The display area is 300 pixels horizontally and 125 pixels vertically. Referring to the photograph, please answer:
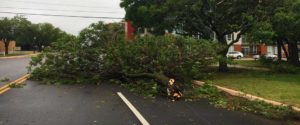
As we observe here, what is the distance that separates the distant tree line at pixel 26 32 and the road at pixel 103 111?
57294mm

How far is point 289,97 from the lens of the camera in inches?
538

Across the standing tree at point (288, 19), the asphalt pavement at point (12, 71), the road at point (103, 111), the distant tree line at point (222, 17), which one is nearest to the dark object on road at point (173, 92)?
the road at point (103, 111)

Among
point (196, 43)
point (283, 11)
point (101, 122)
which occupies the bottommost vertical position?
point (101, 122)

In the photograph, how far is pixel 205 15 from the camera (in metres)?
26.4

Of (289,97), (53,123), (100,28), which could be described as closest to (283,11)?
(100,28)

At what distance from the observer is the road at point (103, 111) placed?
31.6ft

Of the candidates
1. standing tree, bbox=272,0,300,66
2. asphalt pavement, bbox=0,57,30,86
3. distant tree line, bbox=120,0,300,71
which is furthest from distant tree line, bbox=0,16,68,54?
standing tree, bbox=272,0,300,66

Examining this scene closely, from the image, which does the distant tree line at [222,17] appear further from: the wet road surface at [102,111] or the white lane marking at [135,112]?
the wet road surface at [102,111]

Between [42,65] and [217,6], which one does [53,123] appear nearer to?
[42,65]

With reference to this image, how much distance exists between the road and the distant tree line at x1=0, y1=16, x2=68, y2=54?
5729 cm

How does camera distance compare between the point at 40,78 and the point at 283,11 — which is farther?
the point at 283,11

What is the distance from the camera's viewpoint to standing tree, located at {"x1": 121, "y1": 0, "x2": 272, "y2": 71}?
2534 cm

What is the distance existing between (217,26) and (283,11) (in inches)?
177

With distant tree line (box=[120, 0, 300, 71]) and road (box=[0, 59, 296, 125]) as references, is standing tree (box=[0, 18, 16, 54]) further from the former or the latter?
road (box=[0, 59, 296, 125])
